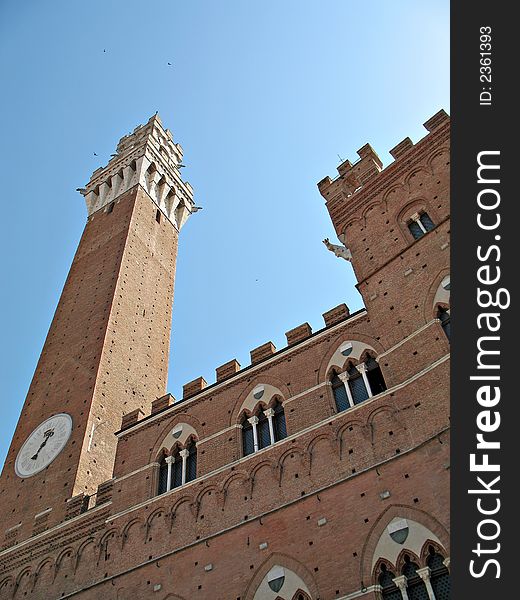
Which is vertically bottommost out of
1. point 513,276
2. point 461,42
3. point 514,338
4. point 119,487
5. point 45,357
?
point 514,338

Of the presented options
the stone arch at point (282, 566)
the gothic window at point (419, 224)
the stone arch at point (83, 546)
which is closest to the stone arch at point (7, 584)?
the stone arch at point (83, 546)

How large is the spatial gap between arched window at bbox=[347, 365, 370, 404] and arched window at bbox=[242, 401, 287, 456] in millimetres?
1632

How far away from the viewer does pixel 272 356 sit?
1428 cm

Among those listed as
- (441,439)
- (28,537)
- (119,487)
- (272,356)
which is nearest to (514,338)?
(441,439)

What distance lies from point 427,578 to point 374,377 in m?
4.13

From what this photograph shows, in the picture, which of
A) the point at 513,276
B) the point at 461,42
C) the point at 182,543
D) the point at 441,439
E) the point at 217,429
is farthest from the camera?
the point at 217,429

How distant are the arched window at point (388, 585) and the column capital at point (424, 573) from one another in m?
0.46

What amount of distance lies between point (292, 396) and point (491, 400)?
753cm

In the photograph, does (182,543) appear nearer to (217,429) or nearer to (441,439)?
(217,429)

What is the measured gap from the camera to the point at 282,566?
425 inches

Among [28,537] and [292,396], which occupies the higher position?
[292,396]

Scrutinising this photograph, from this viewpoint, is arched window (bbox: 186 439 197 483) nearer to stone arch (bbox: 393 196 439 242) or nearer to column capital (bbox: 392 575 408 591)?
column capital (bbox: 392 575 408 591)

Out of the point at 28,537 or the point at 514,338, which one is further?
the point at 28,537

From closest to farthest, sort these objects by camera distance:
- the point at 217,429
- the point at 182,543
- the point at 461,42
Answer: the point at 461,42
the point at 182,543
the point at 217,429
